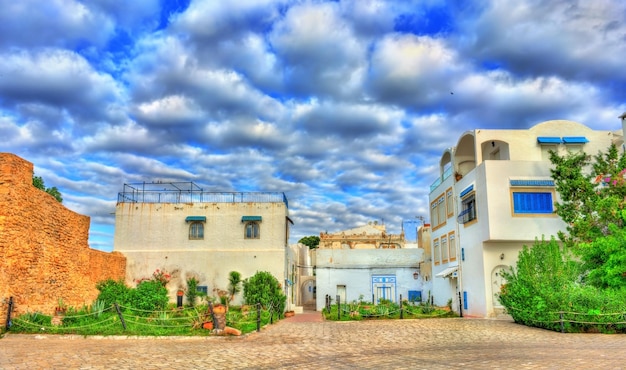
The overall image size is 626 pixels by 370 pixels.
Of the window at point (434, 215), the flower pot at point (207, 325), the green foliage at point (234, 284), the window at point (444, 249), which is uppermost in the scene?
the window at point (434, 215)

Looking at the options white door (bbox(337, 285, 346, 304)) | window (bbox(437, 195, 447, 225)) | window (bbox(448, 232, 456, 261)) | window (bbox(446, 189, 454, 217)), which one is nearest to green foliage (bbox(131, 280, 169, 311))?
window (bbox(448, 232, 456, 261))

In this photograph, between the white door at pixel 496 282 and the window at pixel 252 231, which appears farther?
the window at pixel 252 231

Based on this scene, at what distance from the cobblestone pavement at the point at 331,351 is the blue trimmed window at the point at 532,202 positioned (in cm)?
722

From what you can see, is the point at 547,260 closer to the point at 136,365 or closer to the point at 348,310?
the point at 348,310

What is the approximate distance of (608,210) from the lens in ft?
59.4

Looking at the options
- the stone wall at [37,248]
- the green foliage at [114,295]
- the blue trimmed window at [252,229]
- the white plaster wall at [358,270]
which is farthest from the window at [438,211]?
the stone wall at [37,248]

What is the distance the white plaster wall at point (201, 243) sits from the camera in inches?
1162

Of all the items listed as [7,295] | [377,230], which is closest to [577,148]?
[7,295]

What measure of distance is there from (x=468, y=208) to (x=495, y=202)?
10.4 feet

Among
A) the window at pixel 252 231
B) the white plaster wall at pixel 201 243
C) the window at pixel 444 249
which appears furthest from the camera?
the window at pixel 252 231

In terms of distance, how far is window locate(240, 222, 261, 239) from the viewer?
30.0 m

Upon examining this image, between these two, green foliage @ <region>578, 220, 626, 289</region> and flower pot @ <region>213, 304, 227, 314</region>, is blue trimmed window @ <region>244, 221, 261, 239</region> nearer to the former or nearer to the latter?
flower pot @ <region>213, 304, 227, 314</region>

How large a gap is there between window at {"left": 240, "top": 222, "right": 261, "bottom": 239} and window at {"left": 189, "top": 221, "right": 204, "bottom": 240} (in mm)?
2806

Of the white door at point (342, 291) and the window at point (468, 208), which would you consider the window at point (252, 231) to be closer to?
the white door at point (342, 291)
